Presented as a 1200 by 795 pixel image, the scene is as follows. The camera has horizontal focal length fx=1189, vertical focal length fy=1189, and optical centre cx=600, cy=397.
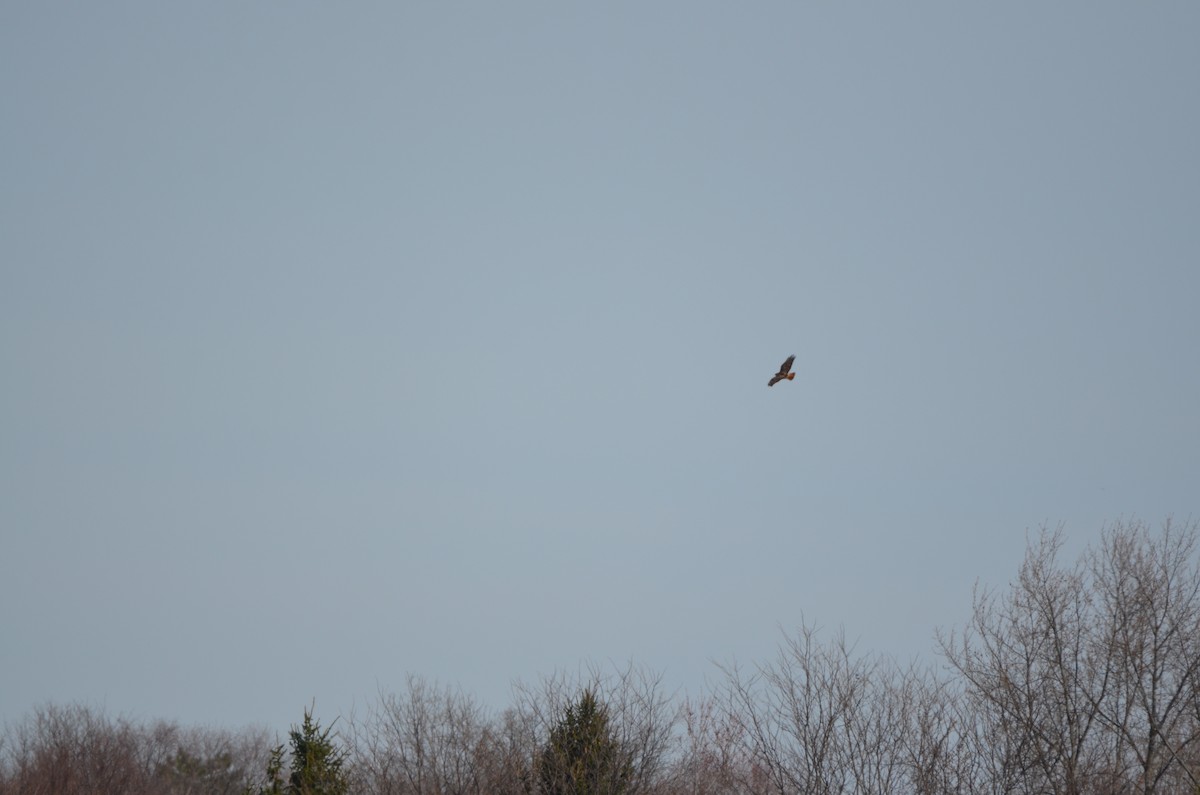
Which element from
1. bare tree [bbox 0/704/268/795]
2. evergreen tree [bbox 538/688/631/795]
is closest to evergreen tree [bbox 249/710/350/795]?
evergreen tree [bbox 538/688/631/795]

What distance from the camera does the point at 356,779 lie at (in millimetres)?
29234

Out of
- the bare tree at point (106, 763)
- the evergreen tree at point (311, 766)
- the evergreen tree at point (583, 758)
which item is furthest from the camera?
the bare tree at point (106, 763)

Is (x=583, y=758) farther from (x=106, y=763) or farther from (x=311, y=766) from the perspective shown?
(x=106, y=763)

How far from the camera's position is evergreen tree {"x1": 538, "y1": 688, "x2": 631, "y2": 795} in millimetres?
25688

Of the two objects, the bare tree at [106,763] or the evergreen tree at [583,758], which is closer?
the evergreen tree at [583,758]

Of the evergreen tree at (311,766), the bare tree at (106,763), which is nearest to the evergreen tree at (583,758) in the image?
the evergreen tree at (311,766)

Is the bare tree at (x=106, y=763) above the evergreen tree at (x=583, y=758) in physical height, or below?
above

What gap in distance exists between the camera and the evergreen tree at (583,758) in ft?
84.3

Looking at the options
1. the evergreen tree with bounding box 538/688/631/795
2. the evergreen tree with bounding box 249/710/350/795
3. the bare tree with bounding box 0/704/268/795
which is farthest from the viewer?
the bare tree with bounding box 0/704/268/795

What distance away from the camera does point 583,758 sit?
25.9m

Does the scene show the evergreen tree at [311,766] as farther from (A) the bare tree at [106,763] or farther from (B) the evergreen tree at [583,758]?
(A) the bare tree at [106,763]

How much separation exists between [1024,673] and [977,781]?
126 inches

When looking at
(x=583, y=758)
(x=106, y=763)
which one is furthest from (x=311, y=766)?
(x=106, y=763)

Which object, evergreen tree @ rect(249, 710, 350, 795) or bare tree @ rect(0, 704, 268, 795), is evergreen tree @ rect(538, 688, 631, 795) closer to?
evergreen tree @ rect(249, 710, 350, 795)
